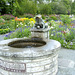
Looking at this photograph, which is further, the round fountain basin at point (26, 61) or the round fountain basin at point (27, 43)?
the round fountain basin at point (27, 43)

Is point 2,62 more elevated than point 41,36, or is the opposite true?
point 41,36

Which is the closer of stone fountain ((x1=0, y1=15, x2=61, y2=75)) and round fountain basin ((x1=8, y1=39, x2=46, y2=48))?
stone fountain ((x1=0, y1=15, x2=61, y2=75))

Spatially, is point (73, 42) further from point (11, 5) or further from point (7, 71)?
point (11, 5)

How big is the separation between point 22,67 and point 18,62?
0.49 feet

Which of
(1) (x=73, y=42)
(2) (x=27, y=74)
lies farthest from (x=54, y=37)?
(2) (x=27, y=74)

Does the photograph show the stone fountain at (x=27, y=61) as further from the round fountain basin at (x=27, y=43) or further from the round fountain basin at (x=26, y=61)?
the round fountain basin at (x=27, y=43)

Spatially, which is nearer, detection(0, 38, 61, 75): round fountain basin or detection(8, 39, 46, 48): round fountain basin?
detection(0, 38, 61, 75): round fountain basin

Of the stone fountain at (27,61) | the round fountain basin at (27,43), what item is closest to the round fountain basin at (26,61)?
the stone fountain at (27,61)

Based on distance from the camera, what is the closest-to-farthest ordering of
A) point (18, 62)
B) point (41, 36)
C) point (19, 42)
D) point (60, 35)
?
point (18, 62) < point (19, 42) < point (41, 36) < point (60, 35)

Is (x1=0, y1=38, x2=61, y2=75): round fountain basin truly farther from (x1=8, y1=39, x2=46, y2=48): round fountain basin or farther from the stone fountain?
(x1=8, y1=39, x2=46, y2=48): round fountain basin

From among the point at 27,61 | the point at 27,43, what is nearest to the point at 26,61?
the point at 27,61

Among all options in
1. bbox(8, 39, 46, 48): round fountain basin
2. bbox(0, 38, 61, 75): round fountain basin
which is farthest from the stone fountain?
bbox(8, 39, 46, 48): round fountain basin

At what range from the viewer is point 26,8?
19.9m

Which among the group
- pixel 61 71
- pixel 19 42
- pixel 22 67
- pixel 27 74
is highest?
pixel 19 42
